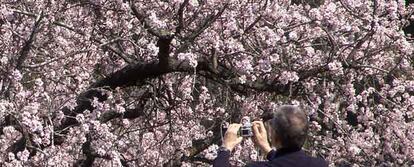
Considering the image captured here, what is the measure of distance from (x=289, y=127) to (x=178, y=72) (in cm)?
284

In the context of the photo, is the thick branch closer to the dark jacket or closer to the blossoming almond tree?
the blossoming almond tree

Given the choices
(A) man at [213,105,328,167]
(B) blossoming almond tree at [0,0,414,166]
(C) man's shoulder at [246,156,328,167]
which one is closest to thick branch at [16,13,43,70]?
(B) blossoming almond tree at [0,0,414,166]

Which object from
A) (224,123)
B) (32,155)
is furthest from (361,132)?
(32,155)

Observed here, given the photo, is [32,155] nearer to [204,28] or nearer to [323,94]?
[204,28]

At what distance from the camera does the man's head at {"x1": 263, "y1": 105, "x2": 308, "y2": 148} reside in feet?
9.84

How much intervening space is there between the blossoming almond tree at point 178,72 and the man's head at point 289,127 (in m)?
1.78

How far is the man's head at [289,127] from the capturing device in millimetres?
3000

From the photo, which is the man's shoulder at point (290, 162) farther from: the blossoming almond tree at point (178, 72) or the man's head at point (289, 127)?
the blossoming almond tree at point (178, 72)

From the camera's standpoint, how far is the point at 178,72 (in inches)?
227

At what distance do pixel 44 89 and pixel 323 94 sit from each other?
2.06 metres

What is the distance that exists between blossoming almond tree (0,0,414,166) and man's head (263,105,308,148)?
1784 millimetres

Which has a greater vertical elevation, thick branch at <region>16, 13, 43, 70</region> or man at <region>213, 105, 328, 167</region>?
thick branch at <region>16, 13, 43, 70</region>

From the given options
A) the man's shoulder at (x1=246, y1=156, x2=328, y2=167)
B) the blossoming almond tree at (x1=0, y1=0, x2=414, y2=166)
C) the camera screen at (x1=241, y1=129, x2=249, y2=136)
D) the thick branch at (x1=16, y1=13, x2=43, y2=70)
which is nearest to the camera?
the man's shoulder at (x1=246, y1=156, x2=328, y2=167)

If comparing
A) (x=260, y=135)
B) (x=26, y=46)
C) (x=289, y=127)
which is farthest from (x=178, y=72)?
(x=289, y=127)
